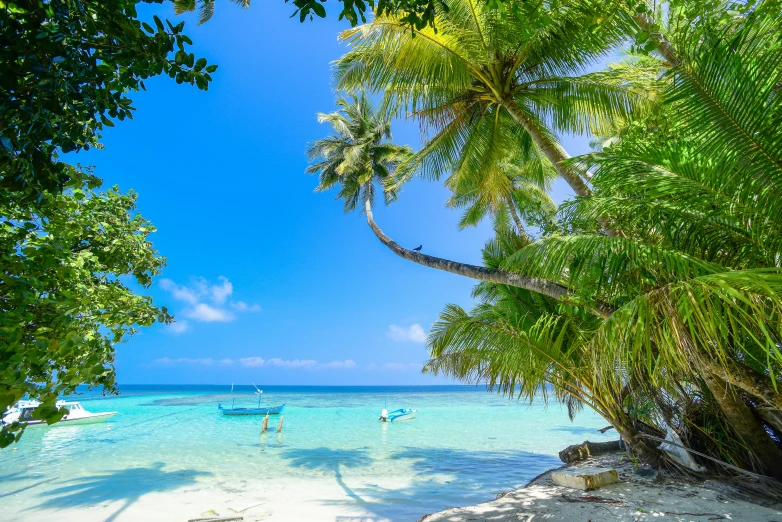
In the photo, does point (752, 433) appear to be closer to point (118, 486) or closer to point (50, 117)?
point (50, 117)

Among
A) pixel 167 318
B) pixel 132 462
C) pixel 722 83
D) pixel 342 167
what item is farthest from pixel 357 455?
pixel 722 83

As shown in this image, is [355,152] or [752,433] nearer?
[752,433]

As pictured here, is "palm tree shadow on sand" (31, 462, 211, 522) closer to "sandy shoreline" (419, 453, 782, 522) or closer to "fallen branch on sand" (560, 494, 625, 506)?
"sandy shoreline" (419, 453, 782, 522)

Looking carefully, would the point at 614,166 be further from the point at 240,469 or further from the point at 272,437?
the point at 272,437

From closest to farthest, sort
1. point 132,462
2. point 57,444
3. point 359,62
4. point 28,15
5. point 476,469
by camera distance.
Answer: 1. point 28,15
2. point 359,62
3. point 476,469
4. point 132,462
5. point 57,444

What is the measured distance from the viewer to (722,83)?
9.29 ft

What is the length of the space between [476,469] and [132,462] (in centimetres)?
1070

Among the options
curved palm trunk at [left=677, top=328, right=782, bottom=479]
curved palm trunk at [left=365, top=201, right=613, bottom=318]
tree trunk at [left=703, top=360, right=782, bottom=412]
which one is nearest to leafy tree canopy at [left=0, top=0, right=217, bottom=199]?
curved palm trunk at [left=365, top=201, right=613, bottom=318]

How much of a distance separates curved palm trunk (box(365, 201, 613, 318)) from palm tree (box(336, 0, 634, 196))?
1.44 m

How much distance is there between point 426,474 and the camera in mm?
10172

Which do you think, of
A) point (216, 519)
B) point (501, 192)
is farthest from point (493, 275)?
point (216, 519)

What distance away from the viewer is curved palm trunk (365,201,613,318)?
4911 mm

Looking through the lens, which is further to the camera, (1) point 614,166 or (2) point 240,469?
(2) point 240,469

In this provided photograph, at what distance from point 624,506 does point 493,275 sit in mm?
3188
